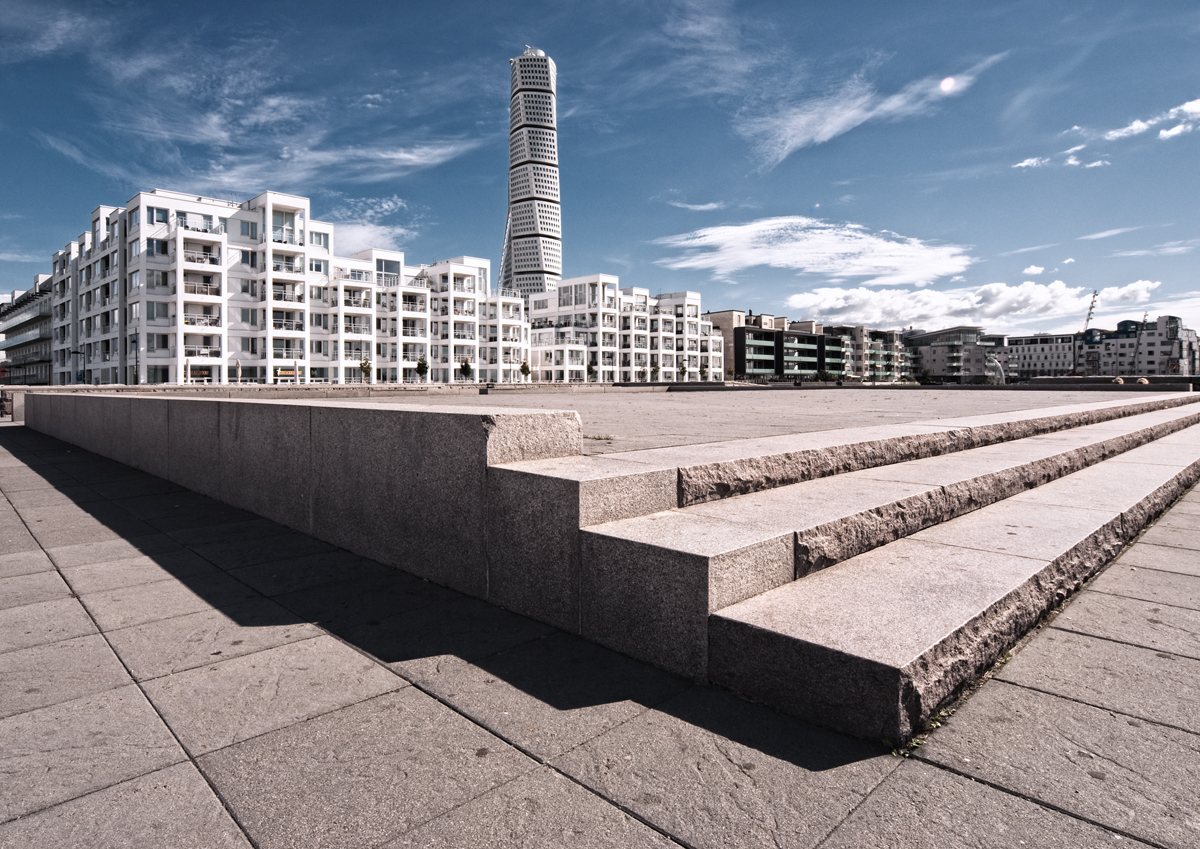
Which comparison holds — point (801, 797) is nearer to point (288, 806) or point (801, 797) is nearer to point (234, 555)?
point (288, 806)

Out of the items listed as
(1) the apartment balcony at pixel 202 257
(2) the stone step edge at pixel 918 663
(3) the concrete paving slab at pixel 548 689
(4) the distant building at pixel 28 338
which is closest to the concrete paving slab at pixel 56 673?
(3) the concrete paving slab at pixel 548 689

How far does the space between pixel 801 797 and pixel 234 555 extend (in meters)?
4.30

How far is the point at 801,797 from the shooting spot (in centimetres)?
200

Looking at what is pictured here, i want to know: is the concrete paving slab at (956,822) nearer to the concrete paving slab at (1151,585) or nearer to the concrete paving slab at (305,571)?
the concrete paving slab at (1151,585)

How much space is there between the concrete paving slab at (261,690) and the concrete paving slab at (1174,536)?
17.7ft

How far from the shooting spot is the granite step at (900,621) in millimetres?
2285

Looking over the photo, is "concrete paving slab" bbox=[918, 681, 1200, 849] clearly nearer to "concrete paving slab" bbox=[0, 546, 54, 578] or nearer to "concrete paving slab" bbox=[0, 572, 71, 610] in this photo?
"concrete paving slab" bbox=[0, 572, 71, 610]

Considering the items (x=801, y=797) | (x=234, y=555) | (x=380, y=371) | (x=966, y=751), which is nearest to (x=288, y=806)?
(x=801, y=797)

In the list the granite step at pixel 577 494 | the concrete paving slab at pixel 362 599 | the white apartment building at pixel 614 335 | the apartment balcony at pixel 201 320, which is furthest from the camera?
the white apartment building at pixel 614 335

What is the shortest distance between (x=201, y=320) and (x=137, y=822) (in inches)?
2459

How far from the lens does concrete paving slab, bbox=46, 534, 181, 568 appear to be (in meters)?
4.74

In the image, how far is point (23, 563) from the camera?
4668mm

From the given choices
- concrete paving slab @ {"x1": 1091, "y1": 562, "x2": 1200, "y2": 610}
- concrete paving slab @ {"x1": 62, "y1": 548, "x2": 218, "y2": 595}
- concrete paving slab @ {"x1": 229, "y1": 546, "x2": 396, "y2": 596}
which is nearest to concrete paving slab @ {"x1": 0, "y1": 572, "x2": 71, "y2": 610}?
concrete paving slab @ {"x1": 62, "y1": 548, "x2": 218, "y2": 595}

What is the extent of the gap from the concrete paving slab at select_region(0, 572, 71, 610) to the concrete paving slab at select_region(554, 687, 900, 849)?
3.61 m
